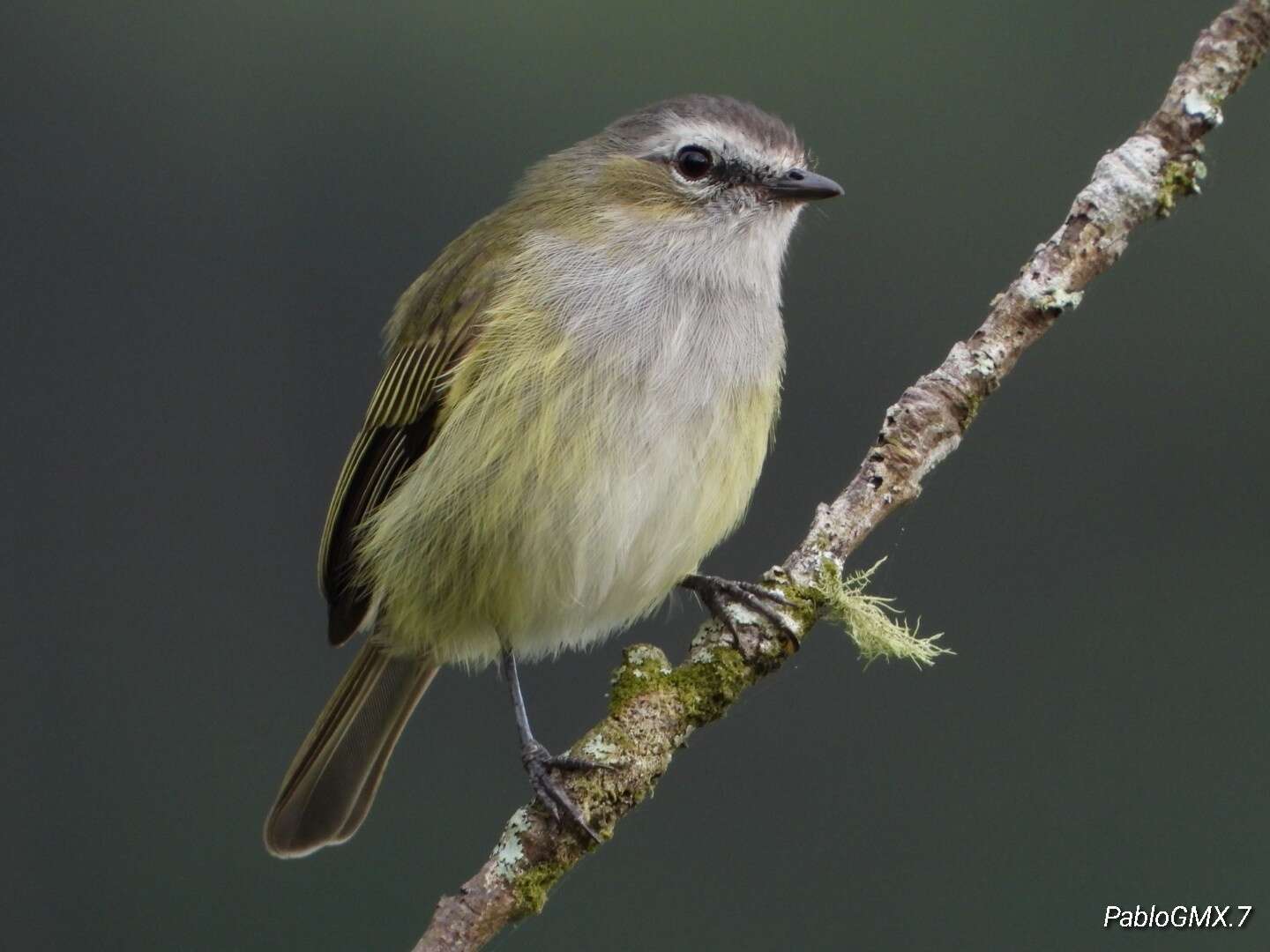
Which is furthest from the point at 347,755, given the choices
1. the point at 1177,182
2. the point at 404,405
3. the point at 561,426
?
the point at 1177,182

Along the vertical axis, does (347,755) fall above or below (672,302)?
below

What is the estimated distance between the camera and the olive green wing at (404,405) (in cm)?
443

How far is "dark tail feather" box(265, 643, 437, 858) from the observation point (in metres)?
4.79

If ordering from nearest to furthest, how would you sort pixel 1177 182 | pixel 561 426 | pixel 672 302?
pixel 1177 182, pixel 561 426, pixel 672 302

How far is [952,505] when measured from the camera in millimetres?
11492

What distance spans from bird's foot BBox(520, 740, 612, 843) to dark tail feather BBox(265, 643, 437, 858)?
1.42 metres

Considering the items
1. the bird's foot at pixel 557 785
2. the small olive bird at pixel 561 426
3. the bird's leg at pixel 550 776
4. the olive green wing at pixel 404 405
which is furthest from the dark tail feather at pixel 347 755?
the bird's foot at pixel 557 785

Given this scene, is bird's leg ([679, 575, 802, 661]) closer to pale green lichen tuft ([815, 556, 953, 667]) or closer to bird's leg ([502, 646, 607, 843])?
pale green lichen tuft ([815, 556, 953, 667])

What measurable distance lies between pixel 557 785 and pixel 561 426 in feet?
3.48

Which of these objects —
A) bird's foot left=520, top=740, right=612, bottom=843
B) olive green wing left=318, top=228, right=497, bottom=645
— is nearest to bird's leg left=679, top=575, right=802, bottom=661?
bird's foot left=520, top=740, right=612, bottom=843

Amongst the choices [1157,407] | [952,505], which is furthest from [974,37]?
[952,505]

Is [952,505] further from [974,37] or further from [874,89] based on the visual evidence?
[974,37]

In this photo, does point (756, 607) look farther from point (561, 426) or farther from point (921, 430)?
point (561, 426)

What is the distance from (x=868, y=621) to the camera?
3.81m
